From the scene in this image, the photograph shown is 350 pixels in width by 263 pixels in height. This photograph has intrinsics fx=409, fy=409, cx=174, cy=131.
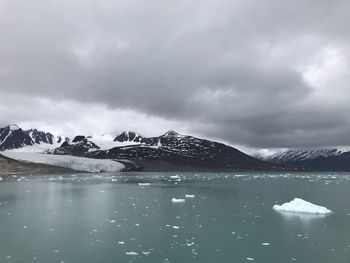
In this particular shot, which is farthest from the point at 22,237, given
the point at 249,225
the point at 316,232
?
the point at 316,232

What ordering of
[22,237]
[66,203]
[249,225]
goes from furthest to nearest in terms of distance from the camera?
[66,203]
[249,225]
[22,237]

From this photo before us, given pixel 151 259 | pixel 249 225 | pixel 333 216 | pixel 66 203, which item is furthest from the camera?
pixel 66 203

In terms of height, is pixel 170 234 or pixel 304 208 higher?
pixel 304 208

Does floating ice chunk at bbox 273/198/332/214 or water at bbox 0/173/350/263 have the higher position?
floating ice chunk at bbox 273/198/332/214

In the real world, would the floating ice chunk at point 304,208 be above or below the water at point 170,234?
above

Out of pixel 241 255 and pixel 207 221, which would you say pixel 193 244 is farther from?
pixel 207 221

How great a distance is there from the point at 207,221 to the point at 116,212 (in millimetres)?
9359

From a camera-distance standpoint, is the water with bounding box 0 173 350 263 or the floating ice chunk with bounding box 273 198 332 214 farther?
the floating ice chunk with bounding box 273 198 332 214

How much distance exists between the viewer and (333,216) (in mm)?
34312

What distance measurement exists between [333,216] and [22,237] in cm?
2448

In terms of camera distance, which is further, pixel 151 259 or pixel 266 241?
pixel 266 241

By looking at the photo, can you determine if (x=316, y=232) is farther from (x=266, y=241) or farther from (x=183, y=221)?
(x=183, y=221)

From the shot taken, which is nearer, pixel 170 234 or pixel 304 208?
pixel 170 234

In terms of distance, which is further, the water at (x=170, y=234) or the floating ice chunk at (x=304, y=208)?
the floating ice chunk at (x=304, y=208)
